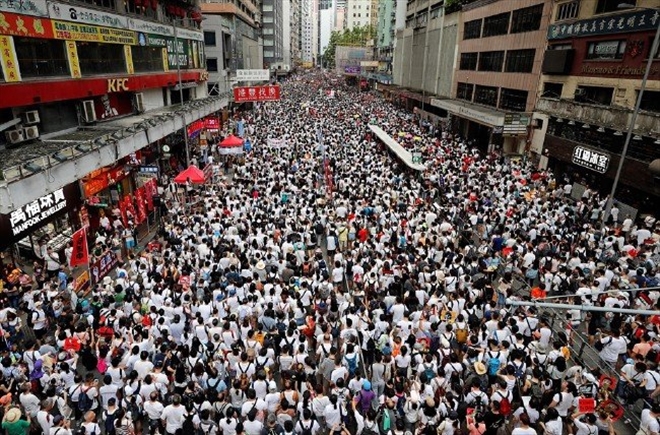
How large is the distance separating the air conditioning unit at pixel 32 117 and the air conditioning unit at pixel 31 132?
181 millimetres

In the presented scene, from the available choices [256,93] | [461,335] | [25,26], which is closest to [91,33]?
[25,26]

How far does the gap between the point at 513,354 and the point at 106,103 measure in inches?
783

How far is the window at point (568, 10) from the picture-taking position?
78.6 feet

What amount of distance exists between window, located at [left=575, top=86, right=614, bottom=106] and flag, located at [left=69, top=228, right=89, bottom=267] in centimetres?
2332

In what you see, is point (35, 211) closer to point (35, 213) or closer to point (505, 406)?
point (35, 213)

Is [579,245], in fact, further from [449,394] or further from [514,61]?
[514,61]

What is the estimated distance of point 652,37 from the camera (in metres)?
18.6

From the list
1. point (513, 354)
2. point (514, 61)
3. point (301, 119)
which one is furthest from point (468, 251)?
point (301, 119)

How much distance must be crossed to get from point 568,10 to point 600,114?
7.87 m

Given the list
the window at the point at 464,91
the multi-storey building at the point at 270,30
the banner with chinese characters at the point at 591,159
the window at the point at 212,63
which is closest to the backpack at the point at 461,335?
the banner with chinese characters at the point at 591,159

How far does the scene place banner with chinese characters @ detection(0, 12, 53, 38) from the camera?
13.0m

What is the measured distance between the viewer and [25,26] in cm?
1401

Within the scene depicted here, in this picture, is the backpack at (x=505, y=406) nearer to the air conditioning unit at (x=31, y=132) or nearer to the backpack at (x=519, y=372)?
the backpack at (x=519, y=372)

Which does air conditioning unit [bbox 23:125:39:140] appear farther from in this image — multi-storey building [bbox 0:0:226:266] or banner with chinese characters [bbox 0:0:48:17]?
banner with chinese characters [bbox 0:0:48:17]
